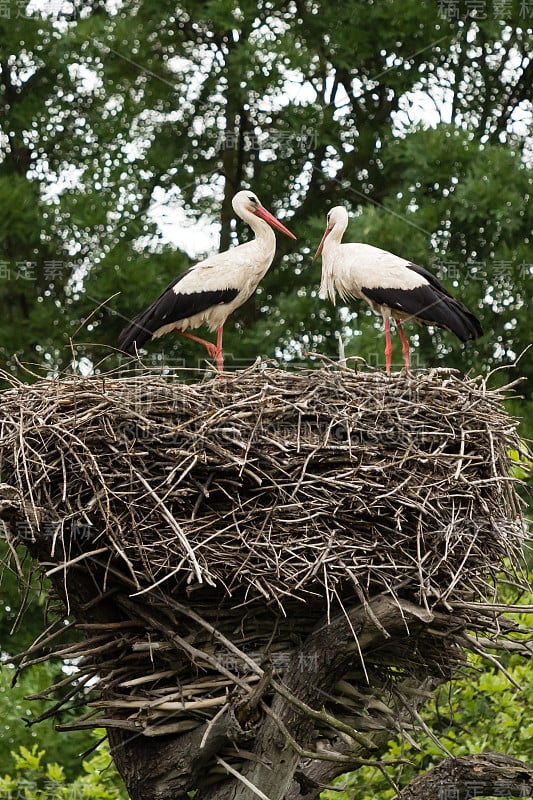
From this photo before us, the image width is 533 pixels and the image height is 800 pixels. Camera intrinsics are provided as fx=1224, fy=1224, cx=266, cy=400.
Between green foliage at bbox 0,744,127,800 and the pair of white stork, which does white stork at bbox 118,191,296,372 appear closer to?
the pair of white stork

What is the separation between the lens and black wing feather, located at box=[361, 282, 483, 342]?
650cm

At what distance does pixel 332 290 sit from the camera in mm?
7043

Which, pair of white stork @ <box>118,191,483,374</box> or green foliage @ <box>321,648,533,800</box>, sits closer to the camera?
pair of white stork @ <box>118,191,483,374</box>

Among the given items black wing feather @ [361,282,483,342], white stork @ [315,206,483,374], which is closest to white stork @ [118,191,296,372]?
white stork @ [315,206,483,374]

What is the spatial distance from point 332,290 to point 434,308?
743 millimetres

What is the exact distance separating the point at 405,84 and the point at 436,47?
43 cm

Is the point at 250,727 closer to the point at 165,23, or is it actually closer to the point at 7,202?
the point at 7,202

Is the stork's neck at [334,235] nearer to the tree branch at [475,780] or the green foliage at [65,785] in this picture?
the tree branch at [475,780]

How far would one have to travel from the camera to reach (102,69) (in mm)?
11094

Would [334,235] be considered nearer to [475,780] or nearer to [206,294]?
[206,294]

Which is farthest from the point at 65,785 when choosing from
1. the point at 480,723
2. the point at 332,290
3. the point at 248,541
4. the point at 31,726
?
the point at 248,541

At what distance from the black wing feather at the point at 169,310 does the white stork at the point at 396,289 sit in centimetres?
65

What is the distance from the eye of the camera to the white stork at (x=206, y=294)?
6.79m

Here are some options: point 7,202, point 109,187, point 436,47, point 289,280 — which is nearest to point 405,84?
point 436,47
